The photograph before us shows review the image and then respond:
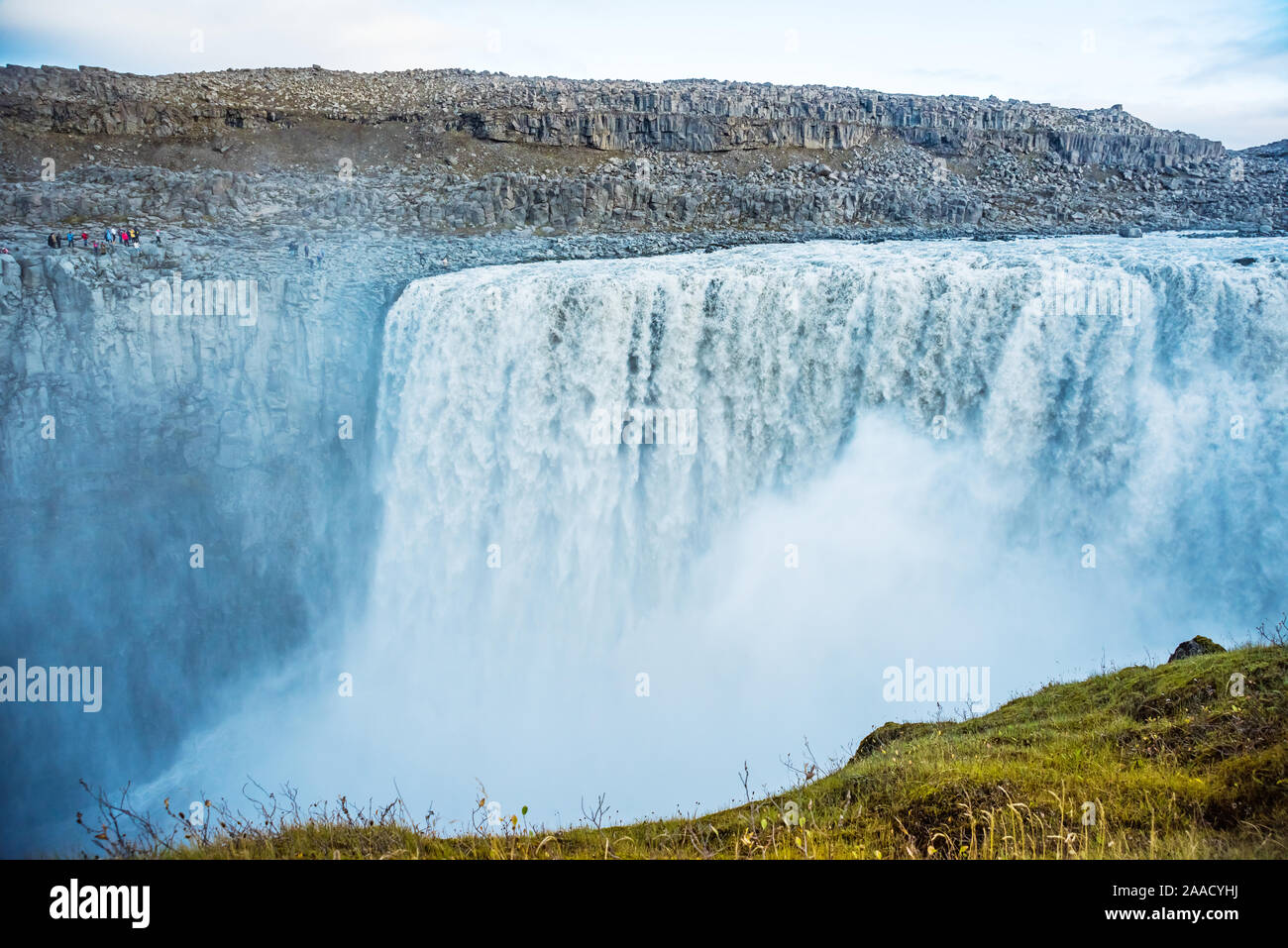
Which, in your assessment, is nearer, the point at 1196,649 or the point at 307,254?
the point at 1196,649

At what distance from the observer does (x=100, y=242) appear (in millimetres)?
26688

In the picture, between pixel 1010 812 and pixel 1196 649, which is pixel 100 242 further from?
pixel 1196 649

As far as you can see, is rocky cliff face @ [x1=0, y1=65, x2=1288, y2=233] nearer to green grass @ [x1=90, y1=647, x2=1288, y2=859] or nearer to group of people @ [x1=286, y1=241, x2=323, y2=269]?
group of people @ [x1=286, y1=241, x2=323, y2=269]

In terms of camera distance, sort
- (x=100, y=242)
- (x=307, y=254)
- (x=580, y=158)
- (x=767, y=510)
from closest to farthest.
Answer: (x=767, y=510) → (x=100, y=242) → (x=307, y=254) → (x=580, y=158)

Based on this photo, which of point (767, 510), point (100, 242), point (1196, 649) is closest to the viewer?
point (1196, 649)

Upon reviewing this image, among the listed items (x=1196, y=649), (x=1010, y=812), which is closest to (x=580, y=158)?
(x=1196, y=649)

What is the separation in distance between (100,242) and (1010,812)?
32528mm

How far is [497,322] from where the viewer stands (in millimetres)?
22016

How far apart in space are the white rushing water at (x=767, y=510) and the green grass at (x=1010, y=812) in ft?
29.0

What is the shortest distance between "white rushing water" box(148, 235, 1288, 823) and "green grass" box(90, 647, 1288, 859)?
883 cm

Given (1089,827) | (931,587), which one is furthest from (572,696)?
(1089,827)

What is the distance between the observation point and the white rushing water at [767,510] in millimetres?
16578

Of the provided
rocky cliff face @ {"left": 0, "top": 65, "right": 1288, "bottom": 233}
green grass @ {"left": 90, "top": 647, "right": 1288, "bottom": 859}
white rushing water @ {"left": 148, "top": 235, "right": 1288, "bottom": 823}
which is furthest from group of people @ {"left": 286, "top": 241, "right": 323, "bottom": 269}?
green grass @ {"left": 90, "top": 647, "right": 1288, "bottom": 859}
